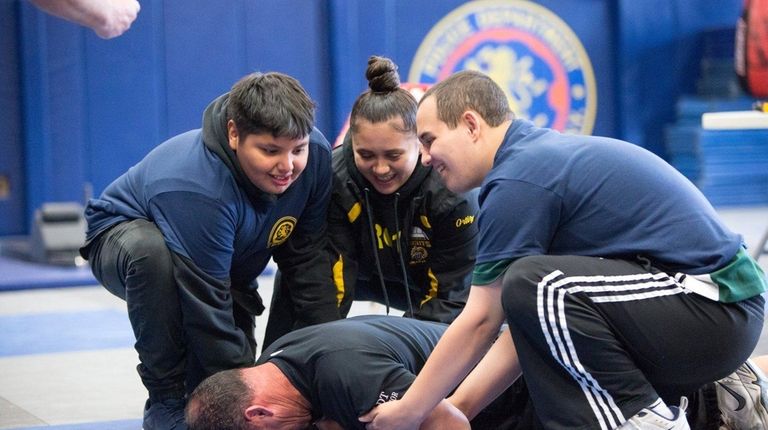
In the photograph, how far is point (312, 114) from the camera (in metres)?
3.02

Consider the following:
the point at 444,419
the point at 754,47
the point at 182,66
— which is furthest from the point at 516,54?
the point at 444,419

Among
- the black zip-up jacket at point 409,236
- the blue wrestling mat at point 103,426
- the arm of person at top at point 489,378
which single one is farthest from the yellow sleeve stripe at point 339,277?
the arm of person at top at point 489,378

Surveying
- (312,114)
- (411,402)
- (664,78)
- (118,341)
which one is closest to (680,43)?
(664,78)

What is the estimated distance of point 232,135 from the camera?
3.03m

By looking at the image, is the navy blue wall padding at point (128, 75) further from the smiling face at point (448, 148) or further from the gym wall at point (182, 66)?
the smiling face at point (448, 148)

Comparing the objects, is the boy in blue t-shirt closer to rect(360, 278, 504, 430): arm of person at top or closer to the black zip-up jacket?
rect(360, 278, 504, 430): arm of person at top

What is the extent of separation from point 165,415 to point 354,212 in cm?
86

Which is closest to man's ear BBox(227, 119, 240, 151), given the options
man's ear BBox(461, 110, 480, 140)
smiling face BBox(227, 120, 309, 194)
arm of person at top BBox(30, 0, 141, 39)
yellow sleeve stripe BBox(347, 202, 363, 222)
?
smiling face BBox(227, 120, 309, 194)

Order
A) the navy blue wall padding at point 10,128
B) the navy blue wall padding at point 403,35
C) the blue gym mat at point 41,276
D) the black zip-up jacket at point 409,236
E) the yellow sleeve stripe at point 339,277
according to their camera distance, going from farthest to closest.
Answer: the navy blue wall padding at point 403,35 → the navy blue wall padding at point 10,128 → the blue gym mat at point 41,276 → the yellow sleeve stripe at point 339,277 → the black zip-up jacket at point 409,236

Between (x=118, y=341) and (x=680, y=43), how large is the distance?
601cm

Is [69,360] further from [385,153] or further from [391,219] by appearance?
[385,153]

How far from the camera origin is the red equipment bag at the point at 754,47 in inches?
302

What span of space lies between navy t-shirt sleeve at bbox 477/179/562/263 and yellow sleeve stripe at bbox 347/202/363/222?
1030 mm

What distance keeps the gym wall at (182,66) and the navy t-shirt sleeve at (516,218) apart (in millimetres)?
5287
